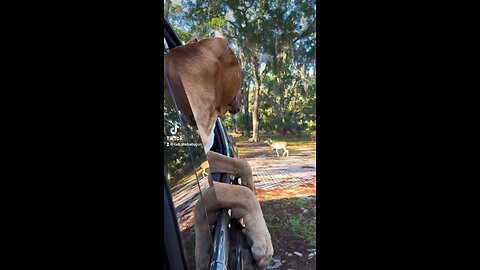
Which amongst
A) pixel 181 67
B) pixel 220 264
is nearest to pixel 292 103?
pixel 181 67

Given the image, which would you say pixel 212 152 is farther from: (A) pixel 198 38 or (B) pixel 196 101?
(A) pixel 198 38

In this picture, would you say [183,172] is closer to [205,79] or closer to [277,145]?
[205,79]

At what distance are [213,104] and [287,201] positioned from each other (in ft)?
3.31

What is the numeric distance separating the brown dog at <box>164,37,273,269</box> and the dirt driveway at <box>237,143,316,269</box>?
31 cm

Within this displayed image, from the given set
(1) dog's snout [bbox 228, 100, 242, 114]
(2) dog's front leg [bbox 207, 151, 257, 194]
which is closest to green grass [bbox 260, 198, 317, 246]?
(2) dog's front leg [bbox 207, 151, 257, 194]

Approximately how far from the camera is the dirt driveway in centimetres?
204

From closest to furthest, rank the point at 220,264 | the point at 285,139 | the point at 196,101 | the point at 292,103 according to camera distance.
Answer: the point at 220,264, the point at 196,101, the point at 292,103, the point at 285,139

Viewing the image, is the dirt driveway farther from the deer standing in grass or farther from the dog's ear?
the dog's ear

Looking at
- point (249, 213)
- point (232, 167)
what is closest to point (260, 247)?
point (249, 213)

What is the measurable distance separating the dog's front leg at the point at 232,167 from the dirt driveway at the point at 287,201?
89mm

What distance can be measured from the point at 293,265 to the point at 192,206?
150 centimetres

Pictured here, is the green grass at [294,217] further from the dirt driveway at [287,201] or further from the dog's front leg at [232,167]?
the dog's front leg at [232,167]

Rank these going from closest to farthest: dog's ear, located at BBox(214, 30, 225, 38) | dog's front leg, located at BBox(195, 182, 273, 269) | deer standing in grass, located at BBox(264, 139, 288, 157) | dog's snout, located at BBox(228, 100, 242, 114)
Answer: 1. dog's front leg, located at BBox(195, 182, 273, 269)
2. dog's ear, located at BBox(214, 30, 225, 38)
3. dog's snout, located at BBox(228, 100, 242, 114)
4. deer standing in grass, located at BBox(264, 139, 288, 157)

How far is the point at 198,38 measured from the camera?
66.2 inches
